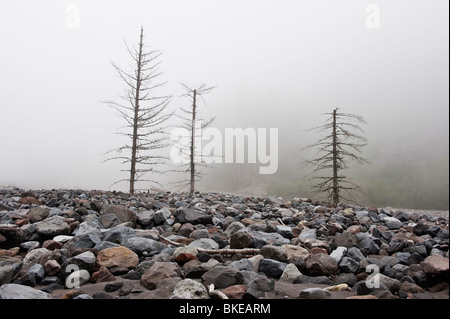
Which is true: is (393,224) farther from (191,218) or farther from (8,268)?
(8,268)

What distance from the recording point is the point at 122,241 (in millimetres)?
4262

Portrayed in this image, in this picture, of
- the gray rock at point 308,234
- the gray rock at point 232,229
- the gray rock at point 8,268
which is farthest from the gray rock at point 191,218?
the gray rock at point 8,268

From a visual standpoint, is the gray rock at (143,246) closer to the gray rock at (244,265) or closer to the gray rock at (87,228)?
the gray rock at (87,228)

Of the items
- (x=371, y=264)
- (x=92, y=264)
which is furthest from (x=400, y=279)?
(x=92, y=264)

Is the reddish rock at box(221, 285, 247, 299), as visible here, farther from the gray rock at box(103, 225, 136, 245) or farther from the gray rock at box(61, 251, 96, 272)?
the gray rock at box(103, 225, 136, 245)

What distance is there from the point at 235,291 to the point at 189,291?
407 millimetres

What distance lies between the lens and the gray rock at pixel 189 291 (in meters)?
2.49

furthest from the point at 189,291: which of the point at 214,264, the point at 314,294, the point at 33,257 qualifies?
the point at 33,257

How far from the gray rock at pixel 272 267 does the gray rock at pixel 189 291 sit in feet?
3.35

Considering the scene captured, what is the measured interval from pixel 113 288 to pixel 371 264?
9.55 feet

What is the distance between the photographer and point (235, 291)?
2.60m

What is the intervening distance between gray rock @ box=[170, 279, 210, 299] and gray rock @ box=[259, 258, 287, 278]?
3.35 ft

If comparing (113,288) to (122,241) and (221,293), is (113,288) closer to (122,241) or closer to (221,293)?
(221,293)
